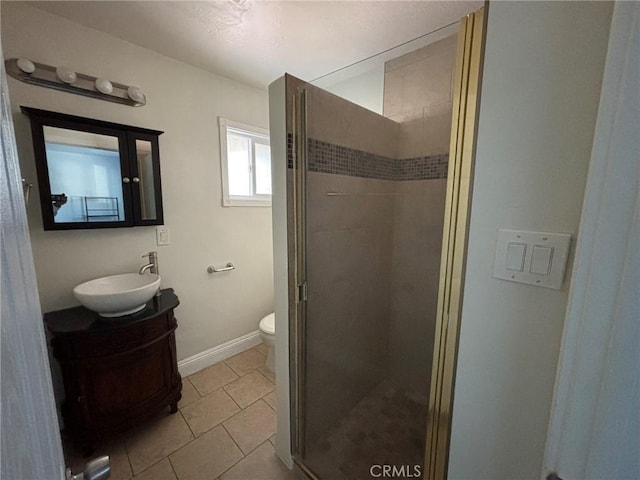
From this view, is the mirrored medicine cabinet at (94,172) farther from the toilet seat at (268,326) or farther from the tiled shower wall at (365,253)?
the tiled shower wall at (365,253)

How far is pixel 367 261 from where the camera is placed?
1748mm

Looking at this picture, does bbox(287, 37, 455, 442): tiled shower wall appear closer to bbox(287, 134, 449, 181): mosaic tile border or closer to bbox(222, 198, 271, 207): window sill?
bbox(287, 134, 449, 181): mosaic tile border

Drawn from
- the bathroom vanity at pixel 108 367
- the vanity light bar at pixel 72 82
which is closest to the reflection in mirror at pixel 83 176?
the vanity light bar at pixel 72 82

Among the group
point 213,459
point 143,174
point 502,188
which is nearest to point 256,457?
point 213,459

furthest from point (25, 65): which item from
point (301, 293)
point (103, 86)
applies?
point (301, 293)

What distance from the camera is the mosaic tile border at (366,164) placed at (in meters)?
1.31

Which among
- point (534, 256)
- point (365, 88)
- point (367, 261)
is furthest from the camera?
point (365, 88)

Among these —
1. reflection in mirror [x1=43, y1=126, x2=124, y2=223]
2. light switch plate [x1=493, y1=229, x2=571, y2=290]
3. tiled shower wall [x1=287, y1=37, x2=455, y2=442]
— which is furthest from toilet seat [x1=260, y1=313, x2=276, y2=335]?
light switch plate [x1=493, y1=229, x2=571, y2=290]

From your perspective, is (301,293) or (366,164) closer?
(301,293)

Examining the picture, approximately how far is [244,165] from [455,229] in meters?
2.15

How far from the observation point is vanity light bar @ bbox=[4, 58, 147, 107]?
132 cm

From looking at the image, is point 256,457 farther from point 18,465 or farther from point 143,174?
point 143,174

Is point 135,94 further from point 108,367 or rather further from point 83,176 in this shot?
point 108,367

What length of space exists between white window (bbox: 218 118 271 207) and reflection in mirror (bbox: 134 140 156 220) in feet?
1.70
